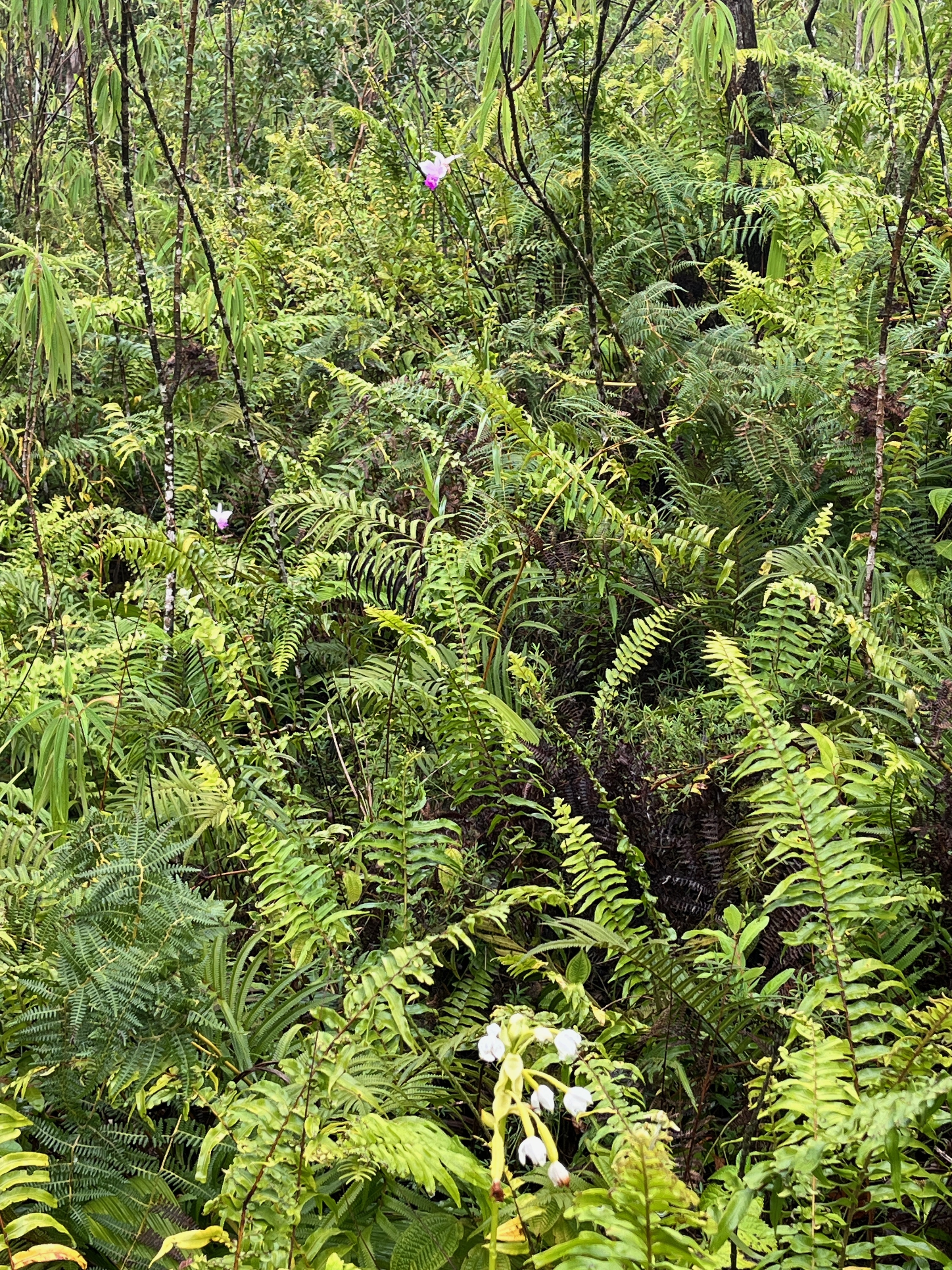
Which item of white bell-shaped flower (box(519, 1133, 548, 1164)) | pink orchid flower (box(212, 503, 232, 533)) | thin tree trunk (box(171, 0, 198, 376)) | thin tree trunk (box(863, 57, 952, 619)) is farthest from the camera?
pink orchid flower (box(212, 503, 232, 533))

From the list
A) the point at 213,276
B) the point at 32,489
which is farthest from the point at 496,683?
the point at 32,489

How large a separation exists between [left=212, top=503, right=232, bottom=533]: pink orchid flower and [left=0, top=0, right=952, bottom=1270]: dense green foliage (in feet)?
0.16

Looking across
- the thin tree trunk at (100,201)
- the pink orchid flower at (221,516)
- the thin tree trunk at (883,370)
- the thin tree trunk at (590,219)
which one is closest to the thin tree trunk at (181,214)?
the pink orchid flower at (221,516)

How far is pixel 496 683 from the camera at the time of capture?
2846mm

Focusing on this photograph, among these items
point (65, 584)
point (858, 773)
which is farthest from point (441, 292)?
point (858, 773)

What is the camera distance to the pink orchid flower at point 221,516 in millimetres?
3553

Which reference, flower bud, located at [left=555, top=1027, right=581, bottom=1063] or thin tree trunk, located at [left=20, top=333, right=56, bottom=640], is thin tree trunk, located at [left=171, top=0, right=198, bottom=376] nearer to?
thin tree trunk, located at [left=20, top=333, right=56, bottom=640]

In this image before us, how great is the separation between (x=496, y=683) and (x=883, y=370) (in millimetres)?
1354

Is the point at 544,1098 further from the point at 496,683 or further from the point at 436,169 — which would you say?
the point at 436,169

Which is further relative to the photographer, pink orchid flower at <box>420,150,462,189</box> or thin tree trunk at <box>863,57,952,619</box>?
pink orchid flower at <box>420,150,462,189</box>

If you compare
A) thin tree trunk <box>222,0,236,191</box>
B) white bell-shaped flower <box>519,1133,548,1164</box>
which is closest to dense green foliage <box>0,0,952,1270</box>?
white bell-shaped flower <box>519,1133,548,1164</box>

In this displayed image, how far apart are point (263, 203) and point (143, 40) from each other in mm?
1734

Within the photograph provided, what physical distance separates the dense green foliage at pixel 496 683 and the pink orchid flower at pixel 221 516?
48 millimetres

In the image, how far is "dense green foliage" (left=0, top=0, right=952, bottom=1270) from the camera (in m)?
1.55
